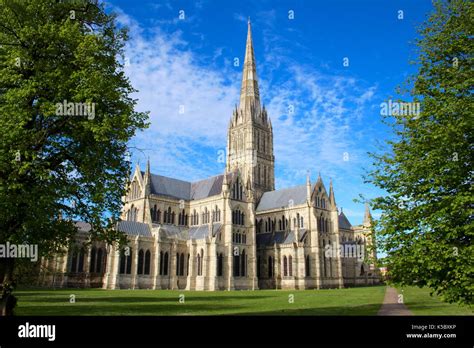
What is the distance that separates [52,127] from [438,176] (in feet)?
50.4

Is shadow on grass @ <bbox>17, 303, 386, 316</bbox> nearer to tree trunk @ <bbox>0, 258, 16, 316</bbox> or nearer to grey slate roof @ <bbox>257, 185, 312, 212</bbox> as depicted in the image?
tree trunk @ <bbox>0, 258, 16, 316</bbox>

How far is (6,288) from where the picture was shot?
15031 mm

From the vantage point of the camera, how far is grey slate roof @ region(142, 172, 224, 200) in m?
68.1

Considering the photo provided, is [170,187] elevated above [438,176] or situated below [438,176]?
above

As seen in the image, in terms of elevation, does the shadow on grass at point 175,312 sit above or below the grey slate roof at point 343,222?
below

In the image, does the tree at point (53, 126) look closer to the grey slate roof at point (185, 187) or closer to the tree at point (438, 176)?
the tree at point (438, 176)

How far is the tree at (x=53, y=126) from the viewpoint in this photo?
15.1 meters

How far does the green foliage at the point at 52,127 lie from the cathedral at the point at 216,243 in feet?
105

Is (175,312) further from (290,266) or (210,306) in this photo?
(290,266)

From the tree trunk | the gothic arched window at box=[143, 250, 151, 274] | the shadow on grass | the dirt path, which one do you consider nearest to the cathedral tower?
the gothic arched window at box=[143, 250, 151, 274]

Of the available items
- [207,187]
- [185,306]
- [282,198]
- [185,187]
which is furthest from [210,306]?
[282,198]

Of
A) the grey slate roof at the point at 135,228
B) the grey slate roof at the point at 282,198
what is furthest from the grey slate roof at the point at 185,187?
the grey slate roof at the point at 282,198
